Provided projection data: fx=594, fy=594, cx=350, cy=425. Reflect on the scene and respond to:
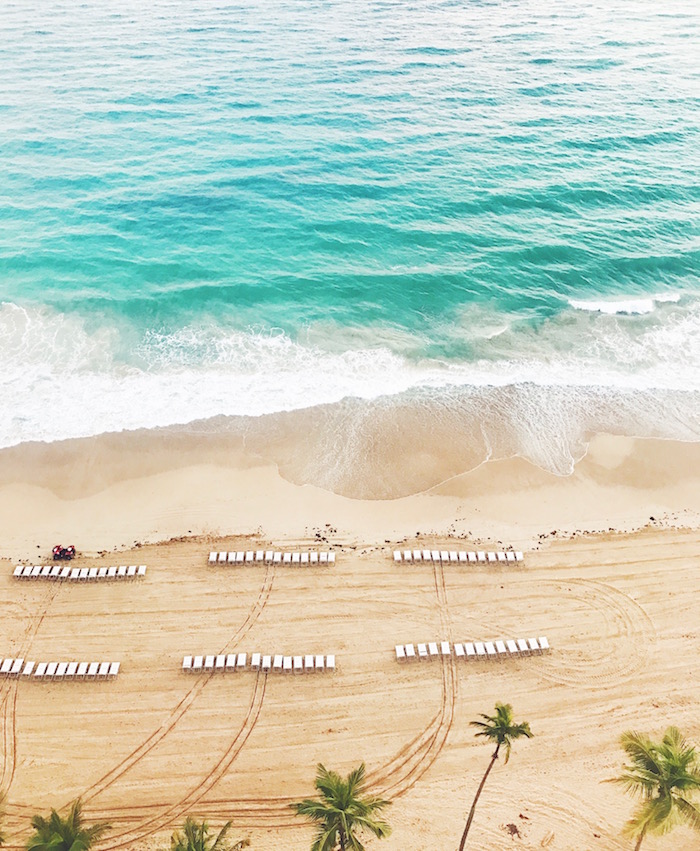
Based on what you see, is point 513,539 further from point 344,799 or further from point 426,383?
point 344,799

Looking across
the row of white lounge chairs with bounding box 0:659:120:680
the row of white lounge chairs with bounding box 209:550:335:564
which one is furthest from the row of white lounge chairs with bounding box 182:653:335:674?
the row of white lounge chairs with bounding box 209:550:335:564

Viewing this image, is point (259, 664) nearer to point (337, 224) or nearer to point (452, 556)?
point (452, 556)

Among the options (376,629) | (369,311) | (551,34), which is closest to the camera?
(376,629)

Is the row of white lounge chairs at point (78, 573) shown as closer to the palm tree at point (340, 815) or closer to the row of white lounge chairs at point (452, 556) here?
the row of white lounge chairs at point (452, 556)

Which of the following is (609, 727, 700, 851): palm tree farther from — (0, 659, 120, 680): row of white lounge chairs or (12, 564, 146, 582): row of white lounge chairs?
(12, 564, 146, 582): row of white lounge chairs

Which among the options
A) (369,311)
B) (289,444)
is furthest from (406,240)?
(289,444)

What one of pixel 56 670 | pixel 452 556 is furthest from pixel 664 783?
pixel 56 670
